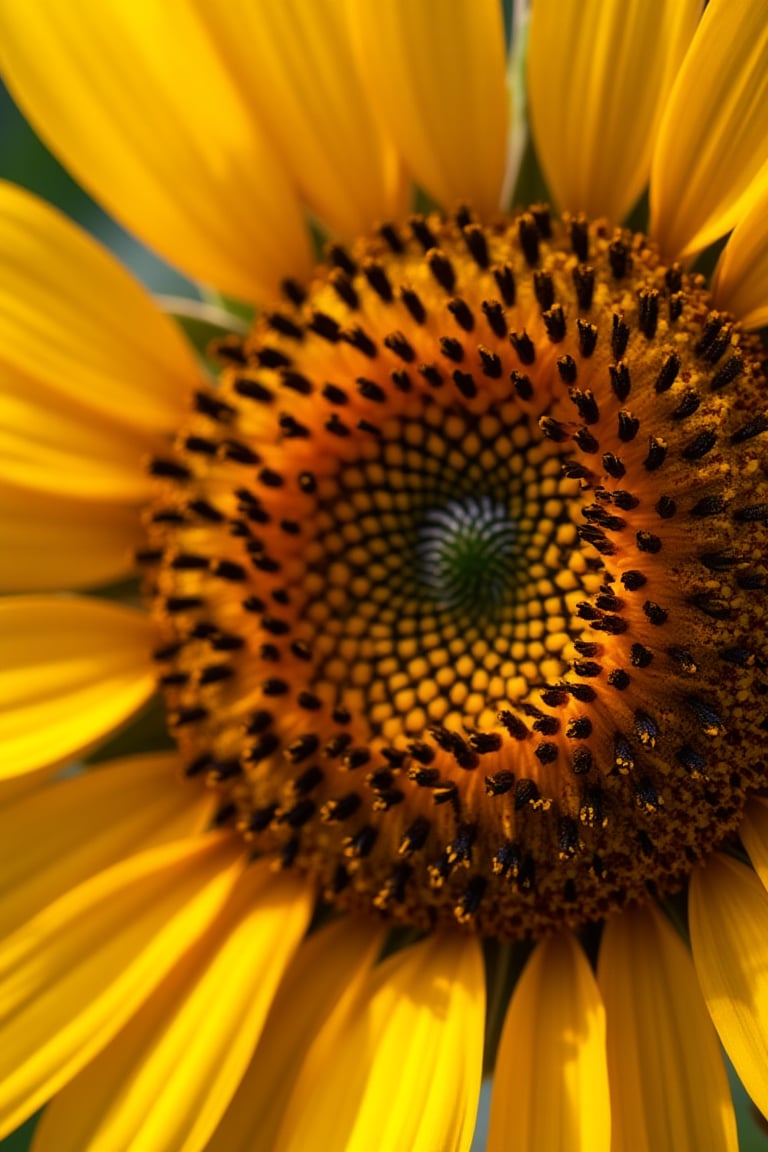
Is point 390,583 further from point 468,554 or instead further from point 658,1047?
point 658,1047

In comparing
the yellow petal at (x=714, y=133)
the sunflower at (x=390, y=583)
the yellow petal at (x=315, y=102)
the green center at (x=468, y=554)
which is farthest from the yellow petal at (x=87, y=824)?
the yellow petal at (x=714, y=133)

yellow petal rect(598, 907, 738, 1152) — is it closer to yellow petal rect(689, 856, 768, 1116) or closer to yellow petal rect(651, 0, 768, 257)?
yellow petal rect(689, 856, 768, 1116)

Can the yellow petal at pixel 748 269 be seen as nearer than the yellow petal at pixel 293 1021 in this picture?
Yes

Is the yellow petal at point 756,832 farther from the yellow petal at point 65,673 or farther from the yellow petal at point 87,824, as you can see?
the yellow petal at point 65,673

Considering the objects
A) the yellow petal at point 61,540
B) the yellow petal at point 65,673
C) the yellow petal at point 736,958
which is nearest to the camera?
the yellow petal at point 736,958

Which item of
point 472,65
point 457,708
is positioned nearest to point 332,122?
point 472,65

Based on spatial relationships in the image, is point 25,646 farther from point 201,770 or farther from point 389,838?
point 389,838

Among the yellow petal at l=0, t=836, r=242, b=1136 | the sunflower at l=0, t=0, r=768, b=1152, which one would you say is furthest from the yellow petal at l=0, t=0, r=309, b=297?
the yellow petal at l=0, t=836, r=242, b=1136
